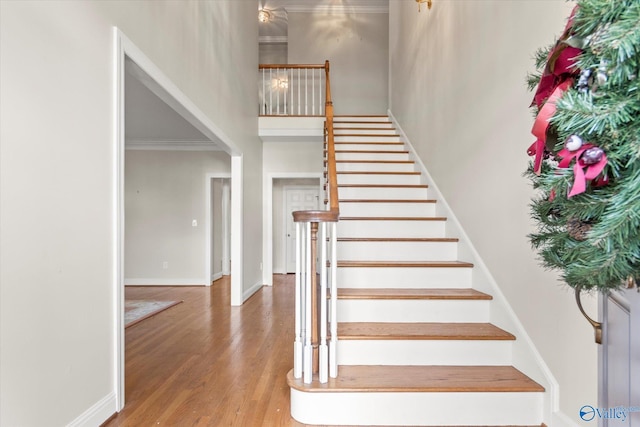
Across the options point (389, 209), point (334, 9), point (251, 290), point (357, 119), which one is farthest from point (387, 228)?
point (334, 9)

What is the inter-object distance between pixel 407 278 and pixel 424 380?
0.92m

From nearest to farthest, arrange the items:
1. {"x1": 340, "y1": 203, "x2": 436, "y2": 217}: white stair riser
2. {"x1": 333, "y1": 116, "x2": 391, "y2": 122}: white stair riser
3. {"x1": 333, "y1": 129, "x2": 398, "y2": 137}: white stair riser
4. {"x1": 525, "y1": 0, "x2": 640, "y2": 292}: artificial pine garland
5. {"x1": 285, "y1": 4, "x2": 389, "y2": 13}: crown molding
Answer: {"x1": 525, "y1": 0, "x2": 640, "y2": 292}: artificial pine garland
{"x1": 340, "y1": 203, "x2": 436, "y2": 217}: white stair riser
{"x1": 333, "y1": 129, "x2": 398, "y2": 137}: white stair riser
{"x1": 333, "y1": 116, "x2": 391, "y2": 122}: white stair riser
{"x1": 285, "y1": 4, "x2": 389, "y2": 13}: crown molding

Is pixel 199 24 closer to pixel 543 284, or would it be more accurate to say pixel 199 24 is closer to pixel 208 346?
pixel 208 346

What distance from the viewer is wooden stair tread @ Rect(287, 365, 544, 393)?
1.91 metres

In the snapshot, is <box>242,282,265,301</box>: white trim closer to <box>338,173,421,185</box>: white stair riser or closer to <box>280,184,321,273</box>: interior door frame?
<box>280,184,321,273</box>: interior door frame

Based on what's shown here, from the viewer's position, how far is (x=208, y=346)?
126 inches

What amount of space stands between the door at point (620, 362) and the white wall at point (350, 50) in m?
6.99

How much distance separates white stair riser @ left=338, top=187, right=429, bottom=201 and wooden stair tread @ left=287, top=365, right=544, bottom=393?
205cm

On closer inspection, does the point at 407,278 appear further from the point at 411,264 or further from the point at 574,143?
the point at 574,143

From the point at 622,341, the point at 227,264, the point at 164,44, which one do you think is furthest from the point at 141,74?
the point at 227,264

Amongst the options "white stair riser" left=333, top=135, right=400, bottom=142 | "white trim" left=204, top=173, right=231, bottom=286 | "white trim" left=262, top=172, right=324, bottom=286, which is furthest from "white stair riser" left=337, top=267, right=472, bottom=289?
"white trim" left=204, top=173, right=231, bottom=286

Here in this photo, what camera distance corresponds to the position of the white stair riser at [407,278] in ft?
9.15

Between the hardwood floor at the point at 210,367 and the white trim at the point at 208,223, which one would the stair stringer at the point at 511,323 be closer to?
the hardwood floor at the point at 210,367

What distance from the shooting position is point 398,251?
3.10 meters
